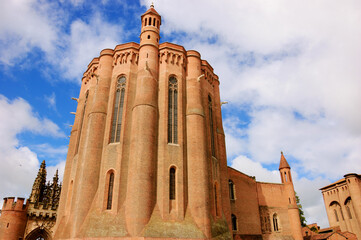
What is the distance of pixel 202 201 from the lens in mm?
17719

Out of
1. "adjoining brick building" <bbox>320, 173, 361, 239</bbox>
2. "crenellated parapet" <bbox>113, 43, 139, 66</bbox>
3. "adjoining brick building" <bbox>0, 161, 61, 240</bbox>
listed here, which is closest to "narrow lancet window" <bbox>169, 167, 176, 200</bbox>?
"crenellated parapet" <bbox>113, 43, 139, 66</bbox>

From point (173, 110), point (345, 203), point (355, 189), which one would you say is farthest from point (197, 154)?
point (345, 203)

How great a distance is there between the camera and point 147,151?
17.6 meters

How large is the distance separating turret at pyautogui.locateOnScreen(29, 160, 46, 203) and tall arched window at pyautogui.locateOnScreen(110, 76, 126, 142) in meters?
12.8

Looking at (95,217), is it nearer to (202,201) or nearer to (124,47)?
(202,201)

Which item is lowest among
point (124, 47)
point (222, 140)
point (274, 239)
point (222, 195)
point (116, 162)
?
point (274, 239)

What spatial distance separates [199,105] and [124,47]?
7.43 metres

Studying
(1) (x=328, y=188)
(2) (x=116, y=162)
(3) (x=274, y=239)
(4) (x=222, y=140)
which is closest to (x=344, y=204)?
(1) (x=328, y=188)

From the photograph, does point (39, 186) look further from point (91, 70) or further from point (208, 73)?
point (208, 73)

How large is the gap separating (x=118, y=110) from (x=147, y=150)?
441 centimetres

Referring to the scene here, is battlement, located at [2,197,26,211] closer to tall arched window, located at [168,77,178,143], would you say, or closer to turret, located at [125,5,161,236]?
turret, located at [125,5,161,236]

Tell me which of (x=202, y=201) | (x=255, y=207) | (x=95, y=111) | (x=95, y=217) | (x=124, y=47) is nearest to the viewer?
(x=95, y=217)

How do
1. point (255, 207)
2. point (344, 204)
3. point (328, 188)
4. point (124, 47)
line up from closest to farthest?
1. point (124, 47)
2. point (255, 207)
3. point (344, 204)
4. point (328, 188)

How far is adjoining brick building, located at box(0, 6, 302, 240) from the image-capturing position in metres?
16.6
